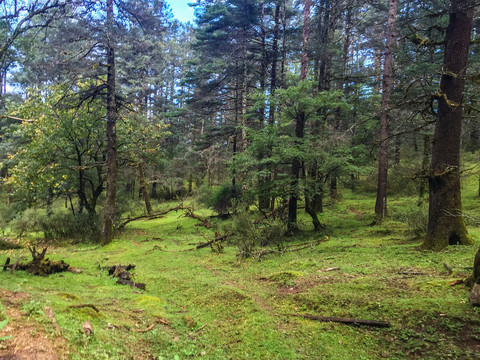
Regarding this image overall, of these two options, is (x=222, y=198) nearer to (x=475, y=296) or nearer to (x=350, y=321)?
(x=350, y=321)

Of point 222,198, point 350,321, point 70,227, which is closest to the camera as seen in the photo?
point 350,321

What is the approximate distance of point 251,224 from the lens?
9617 mm

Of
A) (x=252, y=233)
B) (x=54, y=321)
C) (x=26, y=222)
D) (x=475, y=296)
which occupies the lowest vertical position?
(x=26, y=222)

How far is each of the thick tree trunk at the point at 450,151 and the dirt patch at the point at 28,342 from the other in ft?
24.0

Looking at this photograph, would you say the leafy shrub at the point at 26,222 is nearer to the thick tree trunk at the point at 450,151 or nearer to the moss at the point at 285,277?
the moss at the point at 285,277

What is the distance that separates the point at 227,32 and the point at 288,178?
11.6 metres

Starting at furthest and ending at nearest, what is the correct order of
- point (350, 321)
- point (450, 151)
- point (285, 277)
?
point (450, 151) < point (285, 277) < point (350, 321)

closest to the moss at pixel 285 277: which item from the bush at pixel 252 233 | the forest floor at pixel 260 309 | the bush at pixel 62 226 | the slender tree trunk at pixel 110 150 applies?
the forest floor at pixel 260 309

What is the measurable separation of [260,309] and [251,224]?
17.0ft

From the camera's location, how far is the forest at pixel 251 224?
3439mm

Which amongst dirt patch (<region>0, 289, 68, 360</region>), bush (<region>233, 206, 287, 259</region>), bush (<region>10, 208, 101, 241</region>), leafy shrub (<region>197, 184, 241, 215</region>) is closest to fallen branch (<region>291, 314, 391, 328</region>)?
dirt patch (<region>0, 289, 68, 360</region>)

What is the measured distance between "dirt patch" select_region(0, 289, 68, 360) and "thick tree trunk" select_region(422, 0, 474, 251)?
24.0 feet

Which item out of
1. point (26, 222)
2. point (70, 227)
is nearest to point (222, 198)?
point (70, 227)

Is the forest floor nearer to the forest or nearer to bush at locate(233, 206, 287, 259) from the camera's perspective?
the forest
